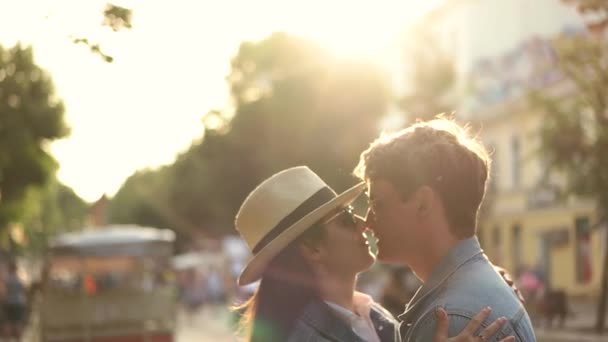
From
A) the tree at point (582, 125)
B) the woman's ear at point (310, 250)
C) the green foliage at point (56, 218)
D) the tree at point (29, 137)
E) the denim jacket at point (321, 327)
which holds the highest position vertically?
the green foliage at point (56, 218)

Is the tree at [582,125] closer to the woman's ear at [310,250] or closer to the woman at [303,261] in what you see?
the woman at [303,261]

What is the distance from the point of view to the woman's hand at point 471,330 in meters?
2.75

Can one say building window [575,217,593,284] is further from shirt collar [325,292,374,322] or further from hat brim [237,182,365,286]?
hat brim [237,182,365,286]

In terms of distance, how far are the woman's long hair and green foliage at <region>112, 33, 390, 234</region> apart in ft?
149

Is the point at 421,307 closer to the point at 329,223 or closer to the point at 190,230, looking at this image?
the point at 329,223

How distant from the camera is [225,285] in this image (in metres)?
63.3

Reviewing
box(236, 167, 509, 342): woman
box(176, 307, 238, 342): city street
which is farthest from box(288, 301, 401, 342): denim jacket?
box(176, 307, 238, 342): city street

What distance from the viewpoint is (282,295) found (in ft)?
11.9

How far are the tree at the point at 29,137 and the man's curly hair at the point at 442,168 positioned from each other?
39499 mm

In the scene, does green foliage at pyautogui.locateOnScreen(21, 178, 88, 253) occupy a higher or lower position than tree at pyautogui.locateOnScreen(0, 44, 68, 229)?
higher

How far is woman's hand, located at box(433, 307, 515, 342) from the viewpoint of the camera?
2746mm

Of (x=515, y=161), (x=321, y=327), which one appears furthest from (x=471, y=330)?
(x=515, y=161)

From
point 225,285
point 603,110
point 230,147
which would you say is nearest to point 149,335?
point 603,110

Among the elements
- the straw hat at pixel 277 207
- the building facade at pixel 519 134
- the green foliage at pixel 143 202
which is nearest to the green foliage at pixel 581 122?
the building facade at pixel 519 134
